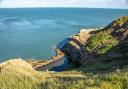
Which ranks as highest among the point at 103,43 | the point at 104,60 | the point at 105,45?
the point at 104,60

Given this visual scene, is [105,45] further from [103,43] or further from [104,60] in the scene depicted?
[104,60]

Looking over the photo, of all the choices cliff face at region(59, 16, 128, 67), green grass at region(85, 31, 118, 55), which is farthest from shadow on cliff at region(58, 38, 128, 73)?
green grass at region(85, 31, 118, 55)

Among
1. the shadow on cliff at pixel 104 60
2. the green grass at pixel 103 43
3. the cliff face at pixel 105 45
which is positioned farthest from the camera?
the green grass at pixel 103 43

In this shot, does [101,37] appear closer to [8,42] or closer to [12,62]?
[12,62]

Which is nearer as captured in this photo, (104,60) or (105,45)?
(104,60)

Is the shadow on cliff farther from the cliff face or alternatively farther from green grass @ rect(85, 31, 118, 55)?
green grass @ rect(85, 31, 118, 55)

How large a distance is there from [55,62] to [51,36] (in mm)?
35129

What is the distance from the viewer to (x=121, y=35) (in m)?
39.3

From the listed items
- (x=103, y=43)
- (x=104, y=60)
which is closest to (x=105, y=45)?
(x=103, y=43)

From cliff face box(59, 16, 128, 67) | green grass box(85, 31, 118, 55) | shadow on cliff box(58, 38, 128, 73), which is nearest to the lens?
shadow on cliff box(58, 38, 128, 73)

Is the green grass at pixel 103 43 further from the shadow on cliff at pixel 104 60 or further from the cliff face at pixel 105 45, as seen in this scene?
the shadow on cliff at pixel 104 60

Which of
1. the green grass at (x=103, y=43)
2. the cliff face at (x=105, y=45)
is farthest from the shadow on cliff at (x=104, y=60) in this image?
the green grass at (x=103, y=43)

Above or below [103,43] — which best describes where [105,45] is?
above

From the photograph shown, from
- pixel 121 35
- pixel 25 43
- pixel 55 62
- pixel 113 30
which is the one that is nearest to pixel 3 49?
pixel 25 43
